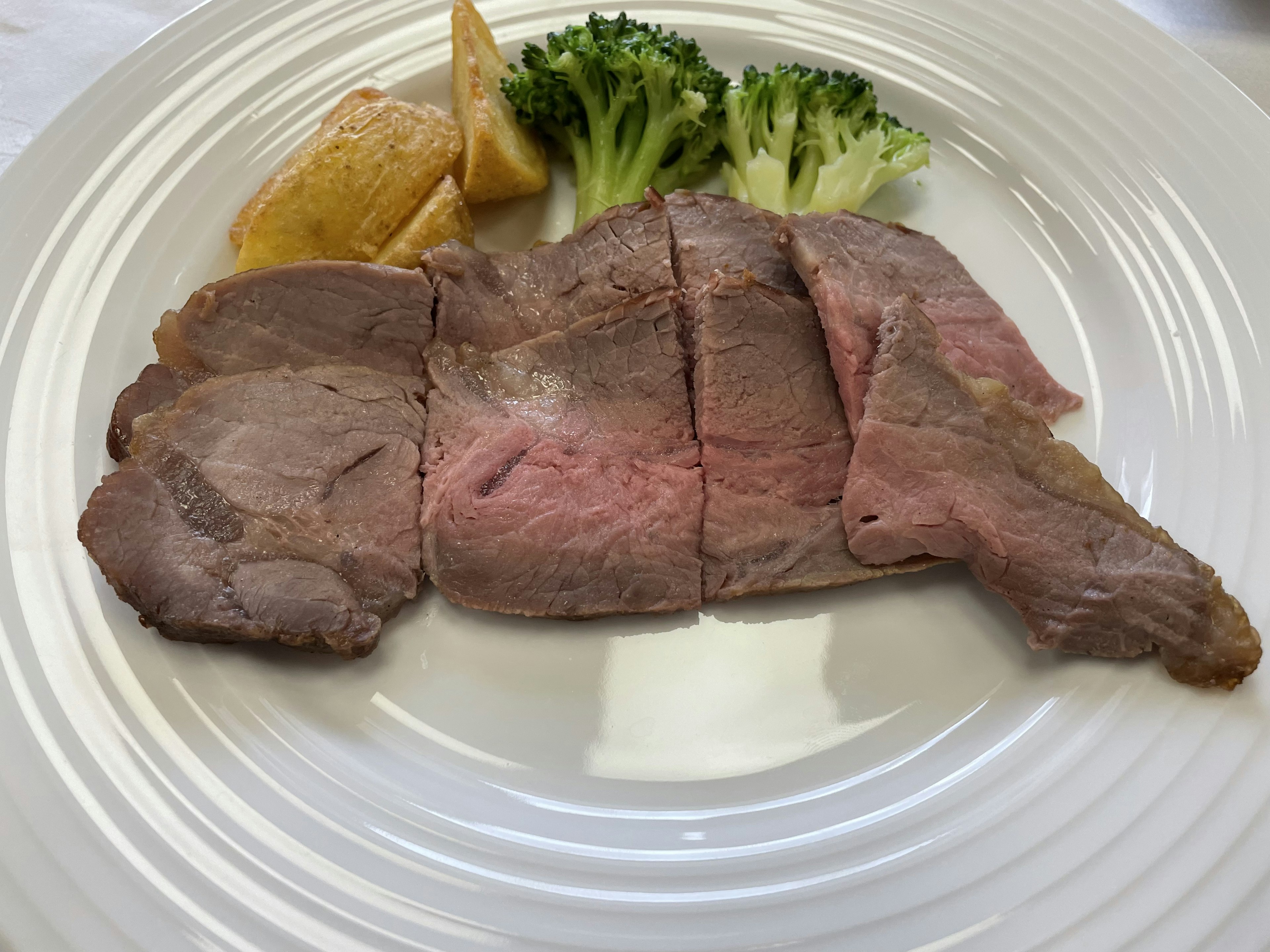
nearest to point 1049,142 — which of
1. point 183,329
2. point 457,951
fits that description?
point 183,329

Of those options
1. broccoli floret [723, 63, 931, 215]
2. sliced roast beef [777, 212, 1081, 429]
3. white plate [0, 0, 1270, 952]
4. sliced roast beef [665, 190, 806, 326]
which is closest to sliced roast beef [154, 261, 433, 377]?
white plate [0, 0, 1270, 952]

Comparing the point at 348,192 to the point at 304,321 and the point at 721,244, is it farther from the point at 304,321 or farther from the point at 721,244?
the point at 721,244

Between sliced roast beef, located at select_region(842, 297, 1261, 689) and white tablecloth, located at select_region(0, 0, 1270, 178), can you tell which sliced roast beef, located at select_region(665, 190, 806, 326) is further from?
white tablecloth, located at select_region(0, 0, 1270, 178)

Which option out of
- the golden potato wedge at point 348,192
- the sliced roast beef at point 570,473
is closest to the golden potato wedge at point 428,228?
the golden potato wedge at point 348,192

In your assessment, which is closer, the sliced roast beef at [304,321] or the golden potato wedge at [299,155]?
the sliced roast beef at [304,321]

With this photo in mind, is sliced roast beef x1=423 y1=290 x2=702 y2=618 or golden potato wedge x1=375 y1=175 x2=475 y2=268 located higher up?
golden potato wedge x1=375 y1=175 x2=475 y2=268

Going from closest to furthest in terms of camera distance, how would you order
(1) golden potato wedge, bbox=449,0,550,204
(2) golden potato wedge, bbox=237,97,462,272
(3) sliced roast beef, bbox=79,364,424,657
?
(3) sliced roast beef, bbox=79,364,424,657 → (2) golden potato wedge, bbox=237,97,462,272 → (1) golden potato wedge, bbox=449,0,550,204

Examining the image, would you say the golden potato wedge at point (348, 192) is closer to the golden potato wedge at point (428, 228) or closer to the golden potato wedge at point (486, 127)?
the golden potato wedge at point (428, 228)
